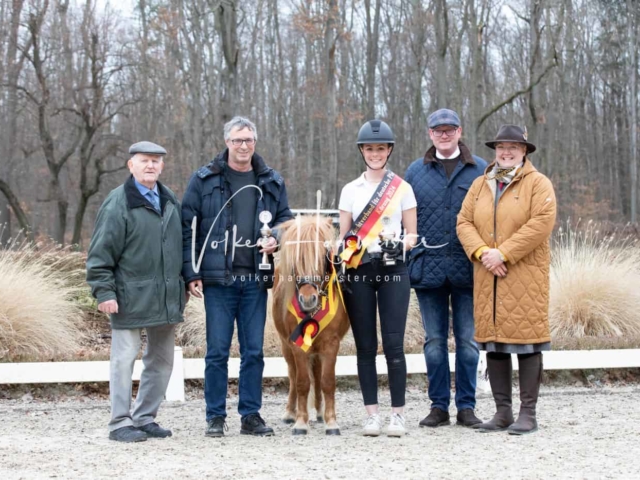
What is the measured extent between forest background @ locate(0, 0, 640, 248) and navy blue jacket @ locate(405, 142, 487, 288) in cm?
1273

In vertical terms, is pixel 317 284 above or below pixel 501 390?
above

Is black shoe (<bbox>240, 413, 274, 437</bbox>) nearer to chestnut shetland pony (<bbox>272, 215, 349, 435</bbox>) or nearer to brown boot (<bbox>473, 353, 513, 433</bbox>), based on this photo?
chestnut shetland pony (<bbox>272, 215, 349, 435</bbox>)

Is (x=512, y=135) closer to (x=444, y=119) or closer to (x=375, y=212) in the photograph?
(x=444, y=119)

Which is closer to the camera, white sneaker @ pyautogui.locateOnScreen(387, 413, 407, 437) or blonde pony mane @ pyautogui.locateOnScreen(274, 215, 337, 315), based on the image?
blonde pony mane @ pyautogui.locateOnScreen(274, 215, 337, 315)

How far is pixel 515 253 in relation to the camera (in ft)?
17.1

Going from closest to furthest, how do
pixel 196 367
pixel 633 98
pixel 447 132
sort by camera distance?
pixel 447 132
pixel 196 367
pixel 633 98

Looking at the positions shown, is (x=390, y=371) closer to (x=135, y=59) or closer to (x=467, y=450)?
(x=467, y=450)

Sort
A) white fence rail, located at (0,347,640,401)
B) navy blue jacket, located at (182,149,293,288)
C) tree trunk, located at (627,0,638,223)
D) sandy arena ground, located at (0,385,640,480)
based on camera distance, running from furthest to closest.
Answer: tree trunk, located at (627,0,638,223)
white fence rail, located at (0,347,640,401)
navy blue jacket, located at (182,149,293,288)
sandy arena ground, located at (0,385,640,480)

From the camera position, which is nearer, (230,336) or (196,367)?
(230,336)

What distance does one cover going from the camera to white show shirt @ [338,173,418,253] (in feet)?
17.4

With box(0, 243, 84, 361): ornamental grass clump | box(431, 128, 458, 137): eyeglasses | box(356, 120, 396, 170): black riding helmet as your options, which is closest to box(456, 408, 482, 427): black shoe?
box(356, 120, 396, 170): black riding helmet

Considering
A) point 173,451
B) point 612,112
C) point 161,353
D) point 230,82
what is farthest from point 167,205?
point 612,112

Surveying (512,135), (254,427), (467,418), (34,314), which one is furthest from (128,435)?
(34,314)

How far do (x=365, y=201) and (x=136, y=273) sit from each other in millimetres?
1588
